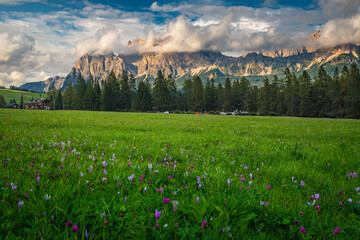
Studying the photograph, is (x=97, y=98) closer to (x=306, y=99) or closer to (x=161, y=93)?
(x=161, y=93)

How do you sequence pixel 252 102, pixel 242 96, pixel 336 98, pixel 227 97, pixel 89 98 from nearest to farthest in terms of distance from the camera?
pixel 336 98
pixel 89 98
pixel 252 102
pixel 242 96
pixel 227 97

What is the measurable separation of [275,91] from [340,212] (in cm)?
10705

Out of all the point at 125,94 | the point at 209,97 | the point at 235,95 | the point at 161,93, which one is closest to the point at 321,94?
the point at 235,95

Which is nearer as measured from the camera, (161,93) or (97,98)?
(161,93)

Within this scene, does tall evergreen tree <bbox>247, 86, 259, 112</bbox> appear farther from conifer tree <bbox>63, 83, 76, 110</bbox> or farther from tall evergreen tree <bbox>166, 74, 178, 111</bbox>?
conifer tree <bbox>63, 83, 76, 110</bbox>

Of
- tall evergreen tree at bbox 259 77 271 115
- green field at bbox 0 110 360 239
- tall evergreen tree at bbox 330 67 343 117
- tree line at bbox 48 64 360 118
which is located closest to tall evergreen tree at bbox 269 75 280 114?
tree line at bbox 48 64 360 118

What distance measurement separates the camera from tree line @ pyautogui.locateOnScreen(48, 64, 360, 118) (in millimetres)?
77913

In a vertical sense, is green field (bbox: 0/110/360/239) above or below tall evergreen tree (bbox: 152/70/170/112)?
below

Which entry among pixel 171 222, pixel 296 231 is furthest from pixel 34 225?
pixel 296 231

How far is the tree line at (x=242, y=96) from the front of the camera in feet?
256

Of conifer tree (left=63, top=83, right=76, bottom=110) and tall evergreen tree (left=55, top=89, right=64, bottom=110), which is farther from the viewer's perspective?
tall evergreen tree (left=55, top=89, right=64, bottom=110)

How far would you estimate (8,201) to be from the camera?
2.22 m

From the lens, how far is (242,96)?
366 feet

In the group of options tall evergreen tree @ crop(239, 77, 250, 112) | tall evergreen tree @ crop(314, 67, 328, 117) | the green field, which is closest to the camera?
the green field
